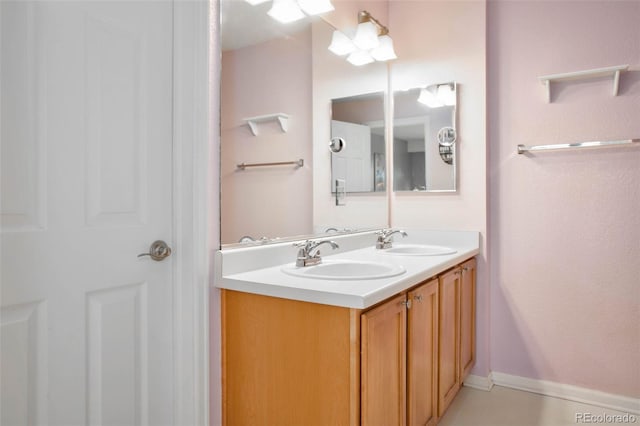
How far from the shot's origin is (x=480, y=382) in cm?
250

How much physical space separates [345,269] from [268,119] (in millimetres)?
718

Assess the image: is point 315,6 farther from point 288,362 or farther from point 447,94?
point 288,362

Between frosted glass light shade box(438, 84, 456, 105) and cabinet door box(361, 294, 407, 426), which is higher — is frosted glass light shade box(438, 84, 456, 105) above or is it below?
above

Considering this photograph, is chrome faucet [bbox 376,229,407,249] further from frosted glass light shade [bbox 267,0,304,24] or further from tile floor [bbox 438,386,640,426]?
frosted glass light shade [bbox 267,0,304,24]

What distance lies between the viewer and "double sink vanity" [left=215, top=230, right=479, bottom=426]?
4.09 ft

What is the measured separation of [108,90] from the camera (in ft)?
4.11

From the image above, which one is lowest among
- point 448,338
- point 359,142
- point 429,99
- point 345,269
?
point 448,338

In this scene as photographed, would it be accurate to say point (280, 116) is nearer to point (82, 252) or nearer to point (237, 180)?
point (237, 180)

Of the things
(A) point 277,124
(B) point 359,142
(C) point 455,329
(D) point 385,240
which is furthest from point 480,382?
(A) point 277,124

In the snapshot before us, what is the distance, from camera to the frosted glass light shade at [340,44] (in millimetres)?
2322

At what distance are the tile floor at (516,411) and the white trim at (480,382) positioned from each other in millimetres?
45

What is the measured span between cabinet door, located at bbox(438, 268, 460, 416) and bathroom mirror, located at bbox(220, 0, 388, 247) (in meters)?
0.64

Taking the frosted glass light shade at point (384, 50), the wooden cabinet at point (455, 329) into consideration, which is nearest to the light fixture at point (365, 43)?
the frosted glass light shade at point (384, 50)

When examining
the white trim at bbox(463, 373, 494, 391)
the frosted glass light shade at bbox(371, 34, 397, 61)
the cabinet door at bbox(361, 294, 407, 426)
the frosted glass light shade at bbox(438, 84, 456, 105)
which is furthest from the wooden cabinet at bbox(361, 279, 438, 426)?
the frosted glass light shade at bbox(371, 34, 397, 61)
